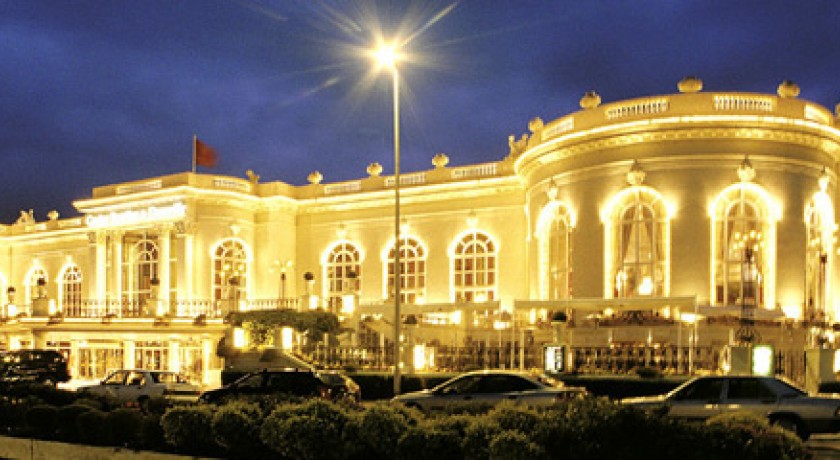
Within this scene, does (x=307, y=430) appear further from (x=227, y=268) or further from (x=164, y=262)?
(x=164, y=262)

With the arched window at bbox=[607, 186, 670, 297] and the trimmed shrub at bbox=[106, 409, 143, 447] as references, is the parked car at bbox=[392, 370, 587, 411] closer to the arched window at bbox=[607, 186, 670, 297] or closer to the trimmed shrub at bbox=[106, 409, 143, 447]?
the trimmed shrub at bbox=[106, 409, 143, 447]

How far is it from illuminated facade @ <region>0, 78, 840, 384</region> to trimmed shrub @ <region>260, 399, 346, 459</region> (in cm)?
1398

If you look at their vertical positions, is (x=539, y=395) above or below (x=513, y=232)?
below

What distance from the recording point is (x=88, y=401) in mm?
15297

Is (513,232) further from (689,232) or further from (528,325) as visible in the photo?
(689,232)

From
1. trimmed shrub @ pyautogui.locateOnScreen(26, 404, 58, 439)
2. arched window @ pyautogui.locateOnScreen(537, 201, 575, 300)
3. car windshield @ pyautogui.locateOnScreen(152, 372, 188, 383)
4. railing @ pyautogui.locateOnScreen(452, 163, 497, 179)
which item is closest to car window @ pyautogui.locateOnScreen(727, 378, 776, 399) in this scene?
trimmed shrub @ pyautogui.locateOnScreen(26, 404, 58, 439)

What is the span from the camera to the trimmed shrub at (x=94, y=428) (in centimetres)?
1325

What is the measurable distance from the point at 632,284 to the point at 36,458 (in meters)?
22.7

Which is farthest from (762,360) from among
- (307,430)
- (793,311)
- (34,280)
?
(34,280)

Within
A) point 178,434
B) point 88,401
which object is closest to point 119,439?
point 178,434

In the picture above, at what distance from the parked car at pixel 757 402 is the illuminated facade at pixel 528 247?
8.11 m

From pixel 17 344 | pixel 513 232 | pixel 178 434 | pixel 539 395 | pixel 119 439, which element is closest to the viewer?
pixel 178 434

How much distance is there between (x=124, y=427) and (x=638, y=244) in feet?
73.8

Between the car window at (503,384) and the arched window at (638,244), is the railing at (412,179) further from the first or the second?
the car window at (503,384)
